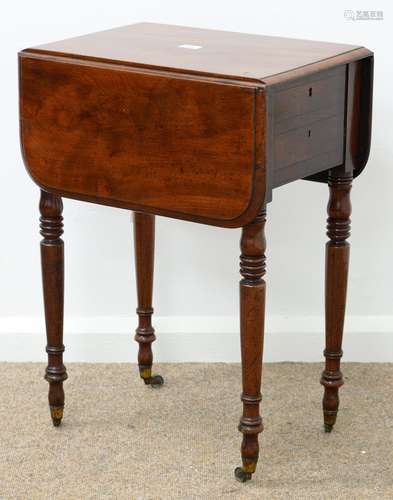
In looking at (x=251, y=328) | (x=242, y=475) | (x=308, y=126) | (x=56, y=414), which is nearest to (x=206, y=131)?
(x=308, y=126)

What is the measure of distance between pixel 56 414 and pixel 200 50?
86 centimetres

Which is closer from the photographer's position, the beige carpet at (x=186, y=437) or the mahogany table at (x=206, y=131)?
the mahogany table at (x=206, y=131)

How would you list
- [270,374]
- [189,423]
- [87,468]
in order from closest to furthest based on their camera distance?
[87,468]
[189,423]
[270,374]

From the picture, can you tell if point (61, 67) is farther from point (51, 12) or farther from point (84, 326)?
point (84, 326)

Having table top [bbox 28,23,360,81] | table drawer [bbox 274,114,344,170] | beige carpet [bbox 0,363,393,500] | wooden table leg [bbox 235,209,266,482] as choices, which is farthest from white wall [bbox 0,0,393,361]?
wooden table leg [bbox 235,209,266,482]

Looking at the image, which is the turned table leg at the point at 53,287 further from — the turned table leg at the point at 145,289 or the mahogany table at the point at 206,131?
the turned table leg at the point at 145,289

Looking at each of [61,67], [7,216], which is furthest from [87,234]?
[61,67]

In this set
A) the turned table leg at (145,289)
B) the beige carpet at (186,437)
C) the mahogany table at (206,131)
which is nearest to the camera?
the mahogany table at (206,131)

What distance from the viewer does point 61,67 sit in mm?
2184

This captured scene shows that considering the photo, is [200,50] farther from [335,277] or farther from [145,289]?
[145,289]

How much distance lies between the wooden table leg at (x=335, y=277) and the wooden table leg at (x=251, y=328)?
0.92 ft

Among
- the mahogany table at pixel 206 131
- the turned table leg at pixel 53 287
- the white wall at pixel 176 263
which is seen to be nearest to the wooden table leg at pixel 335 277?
the mahogany table at pixel 206 131

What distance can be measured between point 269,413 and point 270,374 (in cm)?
24

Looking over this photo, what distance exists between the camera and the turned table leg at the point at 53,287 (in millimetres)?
2365
